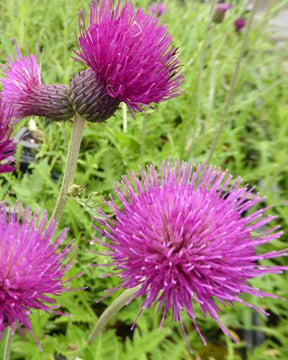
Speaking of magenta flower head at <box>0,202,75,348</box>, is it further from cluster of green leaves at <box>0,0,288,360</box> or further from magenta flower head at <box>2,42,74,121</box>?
magenta flower head at <box>2,42,74,121</box>

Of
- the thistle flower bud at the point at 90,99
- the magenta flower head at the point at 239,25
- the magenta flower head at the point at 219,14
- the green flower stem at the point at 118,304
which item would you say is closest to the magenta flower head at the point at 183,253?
the green flower stem at the point at 118,304

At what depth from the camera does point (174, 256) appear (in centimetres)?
77

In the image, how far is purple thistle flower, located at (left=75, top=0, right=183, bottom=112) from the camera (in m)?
0.81

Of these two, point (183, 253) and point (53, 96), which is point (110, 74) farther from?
point (183, 253)

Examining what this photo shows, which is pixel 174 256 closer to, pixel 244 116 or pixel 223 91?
pixel 244 116

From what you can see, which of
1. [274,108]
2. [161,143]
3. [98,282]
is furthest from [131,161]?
[274,108]

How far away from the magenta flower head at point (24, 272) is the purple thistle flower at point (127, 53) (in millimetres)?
332

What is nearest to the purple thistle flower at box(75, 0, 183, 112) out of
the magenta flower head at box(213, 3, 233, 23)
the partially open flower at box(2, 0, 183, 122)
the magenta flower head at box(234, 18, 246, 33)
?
the partially open flower at box(2, 0, 183, 122)

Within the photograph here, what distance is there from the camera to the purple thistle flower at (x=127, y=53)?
0.81m

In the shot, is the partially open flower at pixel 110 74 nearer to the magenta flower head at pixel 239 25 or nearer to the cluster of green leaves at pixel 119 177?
the cluster of green leaves at pixel 119 177

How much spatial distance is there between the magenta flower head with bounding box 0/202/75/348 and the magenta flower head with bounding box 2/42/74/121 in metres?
0.25

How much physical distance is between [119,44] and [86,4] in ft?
4.66

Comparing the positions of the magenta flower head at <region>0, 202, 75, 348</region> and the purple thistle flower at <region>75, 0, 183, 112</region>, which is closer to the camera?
Answer: the magenta flower head at <region>0, 202, 75, 348</region>

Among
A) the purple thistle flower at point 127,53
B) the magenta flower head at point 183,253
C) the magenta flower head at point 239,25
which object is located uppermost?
the magenta flower head at point 239,25
